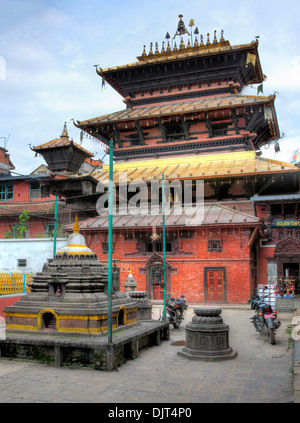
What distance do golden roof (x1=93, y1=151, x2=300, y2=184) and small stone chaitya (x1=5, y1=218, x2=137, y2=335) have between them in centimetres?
1430

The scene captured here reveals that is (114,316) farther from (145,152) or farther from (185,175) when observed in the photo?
(145,152)

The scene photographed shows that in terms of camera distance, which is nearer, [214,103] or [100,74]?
[214,103]

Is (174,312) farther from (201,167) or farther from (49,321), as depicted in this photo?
(201,167)

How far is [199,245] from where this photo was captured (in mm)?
22406

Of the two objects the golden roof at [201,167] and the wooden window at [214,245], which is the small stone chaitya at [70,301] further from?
the golden roof at [201,167]

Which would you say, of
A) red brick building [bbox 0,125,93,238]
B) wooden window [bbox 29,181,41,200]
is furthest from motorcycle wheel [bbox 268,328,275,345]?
wooden window [bbox 29,181,41,200]

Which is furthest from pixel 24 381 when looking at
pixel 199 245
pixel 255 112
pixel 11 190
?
pixel 11 190

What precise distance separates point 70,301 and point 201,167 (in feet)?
58.1

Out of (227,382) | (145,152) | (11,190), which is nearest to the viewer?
(227,382)

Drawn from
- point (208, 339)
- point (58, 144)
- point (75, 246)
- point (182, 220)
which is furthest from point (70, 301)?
point (58, 144)

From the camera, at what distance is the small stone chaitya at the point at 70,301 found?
9.34 meters

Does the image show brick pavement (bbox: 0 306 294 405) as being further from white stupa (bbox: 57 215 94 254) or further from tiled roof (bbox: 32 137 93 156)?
tiled roof (bbox: 32 137 93 156)

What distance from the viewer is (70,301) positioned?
9625 mm
